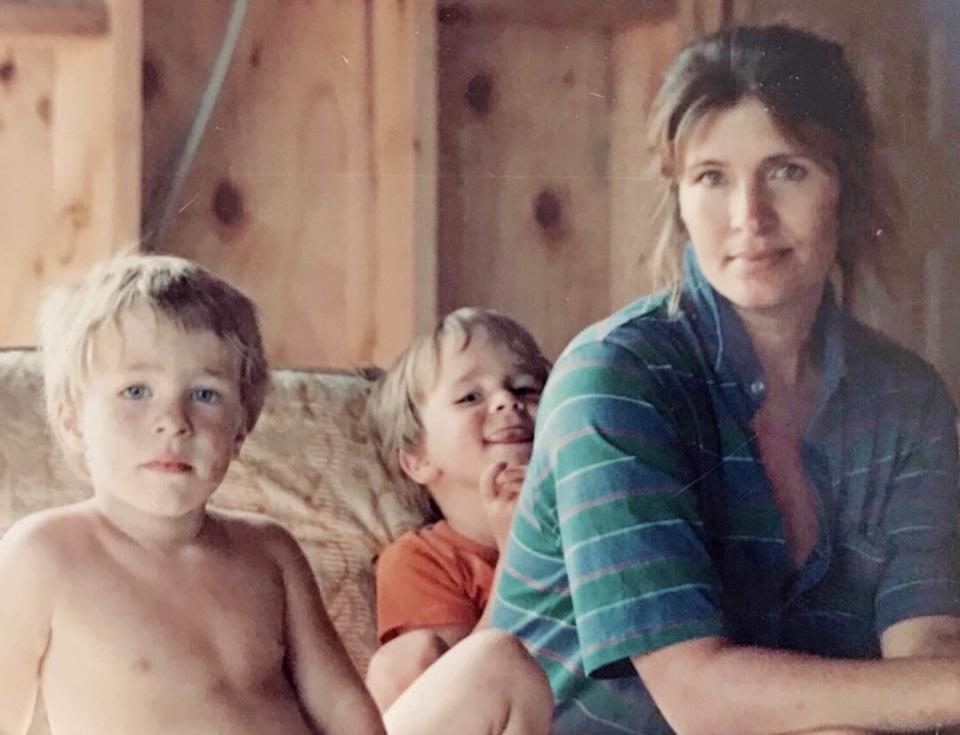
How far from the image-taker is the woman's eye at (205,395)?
833 mm

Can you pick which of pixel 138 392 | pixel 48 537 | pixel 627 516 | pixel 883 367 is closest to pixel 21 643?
pixel 48 537

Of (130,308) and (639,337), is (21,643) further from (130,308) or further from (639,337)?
(639,337)

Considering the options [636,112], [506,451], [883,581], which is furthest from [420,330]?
[883,581]

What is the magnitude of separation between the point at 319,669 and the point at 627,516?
232mm

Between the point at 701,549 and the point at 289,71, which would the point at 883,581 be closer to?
A: the point at 701,549

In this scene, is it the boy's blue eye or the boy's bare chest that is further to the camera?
the boy's blue eye

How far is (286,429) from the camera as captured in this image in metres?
0.90

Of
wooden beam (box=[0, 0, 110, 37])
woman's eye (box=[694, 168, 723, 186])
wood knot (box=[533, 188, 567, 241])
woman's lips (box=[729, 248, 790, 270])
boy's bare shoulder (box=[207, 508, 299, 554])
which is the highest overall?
wooden beam (box=[0, 0, 110, 37])

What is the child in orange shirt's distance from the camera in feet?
2.96

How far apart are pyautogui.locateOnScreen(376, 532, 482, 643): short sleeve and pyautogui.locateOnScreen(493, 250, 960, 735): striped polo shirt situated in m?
0.03

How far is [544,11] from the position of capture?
922 millimetres

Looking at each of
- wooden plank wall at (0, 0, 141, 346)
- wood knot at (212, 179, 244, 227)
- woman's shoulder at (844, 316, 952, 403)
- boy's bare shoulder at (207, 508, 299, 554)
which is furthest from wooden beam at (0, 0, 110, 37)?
woman's shoulder at (844, 316, 952, 403)

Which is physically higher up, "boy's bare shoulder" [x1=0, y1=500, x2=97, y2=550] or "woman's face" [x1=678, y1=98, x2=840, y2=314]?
"woman's face" [x1=678, y1=98, x2=840, y2=314]

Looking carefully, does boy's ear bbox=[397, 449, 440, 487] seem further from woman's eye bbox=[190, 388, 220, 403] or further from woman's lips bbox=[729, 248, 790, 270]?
woman's lips bbox=[729, 248, 790, 270]
